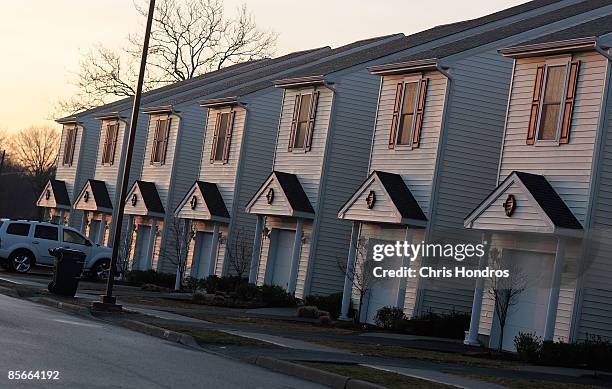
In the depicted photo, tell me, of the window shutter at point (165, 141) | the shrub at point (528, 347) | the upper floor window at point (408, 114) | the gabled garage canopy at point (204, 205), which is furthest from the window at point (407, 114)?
the window shutter at point (165, 141)

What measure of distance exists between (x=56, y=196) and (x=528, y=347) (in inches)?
1499

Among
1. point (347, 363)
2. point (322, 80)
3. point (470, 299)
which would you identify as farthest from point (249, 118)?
point (347, 363)

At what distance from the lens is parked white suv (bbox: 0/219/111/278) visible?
136 feet

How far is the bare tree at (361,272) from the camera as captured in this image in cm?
3139

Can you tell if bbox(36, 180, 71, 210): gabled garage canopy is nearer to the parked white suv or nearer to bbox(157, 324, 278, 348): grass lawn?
the parked white suv

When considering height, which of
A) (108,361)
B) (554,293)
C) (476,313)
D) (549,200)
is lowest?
(108,361)

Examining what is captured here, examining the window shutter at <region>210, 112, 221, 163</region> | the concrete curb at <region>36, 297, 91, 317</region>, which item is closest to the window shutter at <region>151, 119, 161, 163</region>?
the window shutter at <region>210, 112, 221, 163</region>

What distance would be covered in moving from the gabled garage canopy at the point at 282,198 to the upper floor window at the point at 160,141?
11083 mm

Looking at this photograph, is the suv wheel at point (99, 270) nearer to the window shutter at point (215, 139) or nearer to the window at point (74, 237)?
the window at point (74, 237)

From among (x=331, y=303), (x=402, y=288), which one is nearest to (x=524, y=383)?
(x=402, y=288)

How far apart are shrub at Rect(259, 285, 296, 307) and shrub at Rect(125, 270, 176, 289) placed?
912cm

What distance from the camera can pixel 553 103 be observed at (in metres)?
26.1

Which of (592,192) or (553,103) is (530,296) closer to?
(592,192)

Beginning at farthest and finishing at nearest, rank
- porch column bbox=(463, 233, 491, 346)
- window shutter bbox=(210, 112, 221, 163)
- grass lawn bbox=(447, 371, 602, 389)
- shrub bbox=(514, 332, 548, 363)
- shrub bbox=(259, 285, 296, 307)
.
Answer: window shutter bbox=(210, 112, 221, 163)
shrub bbox=(259, 285, 296, 307)
porch column bbox=(463, 233, 491, 346)
shrub bbox=(514, 332, 548, 363)
grass lawn bbox=(447, 371, 602, 389)
